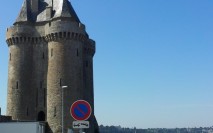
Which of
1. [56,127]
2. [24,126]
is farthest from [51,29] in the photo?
[24,126]

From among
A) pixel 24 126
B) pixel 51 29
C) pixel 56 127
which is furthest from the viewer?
pixel 51 29

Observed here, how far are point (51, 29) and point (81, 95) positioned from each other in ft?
32.7

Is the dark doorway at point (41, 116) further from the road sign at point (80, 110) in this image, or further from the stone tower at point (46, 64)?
the road sign at point (80, 110)

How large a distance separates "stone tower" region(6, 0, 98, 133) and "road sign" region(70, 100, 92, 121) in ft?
121

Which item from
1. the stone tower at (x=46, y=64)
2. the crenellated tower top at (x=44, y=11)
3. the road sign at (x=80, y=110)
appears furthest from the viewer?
the crenellated tower top at (x=44, y=11)

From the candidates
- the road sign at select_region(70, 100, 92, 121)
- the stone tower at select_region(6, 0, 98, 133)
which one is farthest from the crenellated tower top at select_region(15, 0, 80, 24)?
the road sign at select_region(70, 100, 92, 121)

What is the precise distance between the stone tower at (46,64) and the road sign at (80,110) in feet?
121

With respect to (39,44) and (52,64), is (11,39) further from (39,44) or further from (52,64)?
Answer: (52,64)

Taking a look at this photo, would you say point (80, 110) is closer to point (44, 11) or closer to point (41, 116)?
point (41, 116)

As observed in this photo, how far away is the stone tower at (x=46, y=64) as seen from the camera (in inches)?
2018

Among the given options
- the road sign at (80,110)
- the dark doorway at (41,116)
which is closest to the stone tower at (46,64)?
the dark doorway at (41,116)

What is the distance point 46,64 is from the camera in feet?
178

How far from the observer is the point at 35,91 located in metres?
54.5

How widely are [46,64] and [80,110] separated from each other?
4146 cm
